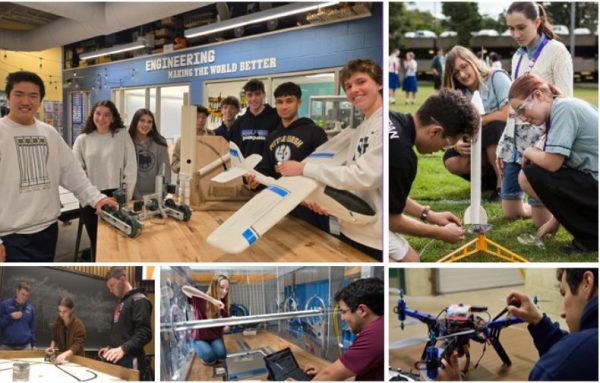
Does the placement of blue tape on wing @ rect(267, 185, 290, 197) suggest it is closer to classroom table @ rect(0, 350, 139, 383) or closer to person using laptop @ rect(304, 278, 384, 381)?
person using laptop @ rect(304, 278, 384, 381)

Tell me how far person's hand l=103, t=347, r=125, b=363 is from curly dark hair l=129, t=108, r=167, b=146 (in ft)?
3.24

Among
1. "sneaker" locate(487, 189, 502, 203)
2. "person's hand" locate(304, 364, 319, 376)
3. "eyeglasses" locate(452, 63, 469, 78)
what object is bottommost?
"person's hand" locate(304, 364, 319, 376)

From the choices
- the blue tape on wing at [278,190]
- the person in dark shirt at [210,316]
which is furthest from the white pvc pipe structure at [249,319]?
the blue tape on wing at [278,190]

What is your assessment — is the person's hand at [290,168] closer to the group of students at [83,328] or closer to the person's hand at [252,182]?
the person's hand at [252,182]

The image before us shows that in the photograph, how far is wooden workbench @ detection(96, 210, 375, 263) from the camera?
2.66 m

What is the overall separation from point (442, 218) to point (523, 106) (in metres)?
0.62

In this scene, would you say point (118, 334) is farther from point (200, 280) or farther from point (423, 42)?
point (423, 42)

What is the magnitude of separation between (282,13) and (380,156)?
2.58 feet

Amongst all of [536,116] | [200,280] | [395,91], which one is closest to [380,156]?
[395,91]

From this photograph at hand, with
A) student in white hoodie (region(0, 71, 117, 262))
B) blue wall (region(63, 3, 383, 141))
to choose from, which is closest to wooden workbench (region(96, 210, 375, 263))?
student in white hoodie (region(0, 71, 117, 262))

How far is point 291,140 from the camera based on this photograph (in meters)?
2.69

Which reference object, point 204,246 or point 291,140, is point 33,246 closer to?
point 204,246

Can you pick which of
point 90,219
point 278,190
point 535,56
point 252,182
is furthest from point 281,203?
point 535,56

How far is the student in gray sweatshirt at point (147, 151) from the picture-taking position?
106 inches
